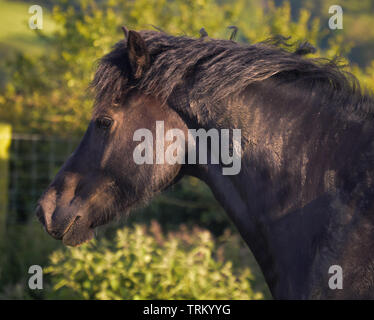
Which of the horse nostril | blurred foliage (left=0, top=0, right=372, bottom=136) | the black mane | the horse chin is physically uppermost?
blurred foliage (left=0, top=0, right=372, bottom=136)

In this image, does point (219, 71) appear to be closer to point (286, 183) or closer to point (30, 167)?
point (286, 183)

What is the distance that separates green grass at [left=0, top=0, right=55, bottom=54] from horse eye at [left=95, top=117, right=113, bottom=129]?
19.5 m

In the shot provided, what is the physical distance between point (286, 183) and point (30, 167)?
5.98 meters

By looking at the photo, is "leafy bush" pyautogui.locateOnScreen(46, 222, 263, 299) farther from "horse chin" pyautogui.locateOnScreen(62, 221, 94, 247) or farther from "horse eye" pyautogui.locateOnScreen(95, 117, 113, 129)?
"horse eye" pyautogui.locateOnScreen(95, 117, 113, 129)

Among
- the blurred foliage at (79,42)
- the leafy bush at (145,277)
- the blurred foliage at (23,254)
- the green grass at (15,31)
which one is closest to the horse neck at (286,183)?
the leafy bush at (145,277)

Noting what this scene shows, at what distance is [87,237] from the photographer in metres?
2.32

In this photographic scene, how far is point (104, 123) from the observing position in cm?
217

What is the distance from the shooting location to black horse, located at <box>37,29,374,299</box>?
1.77 meters

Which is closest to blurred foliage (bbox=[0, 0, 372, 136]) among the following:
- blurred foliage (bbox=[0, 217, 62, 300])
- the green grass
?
blurred foliage (bbox=[0, 217, 62, 300])

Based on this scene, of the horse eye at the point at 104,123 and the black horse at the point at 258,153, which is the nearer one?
the black horse at the point at 258,153

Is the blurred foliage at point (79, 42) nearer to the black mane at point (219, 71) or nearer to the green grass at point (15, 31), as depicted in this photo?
the black mane at point (219, 71)

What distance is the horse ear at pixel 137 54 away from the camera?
2084mm

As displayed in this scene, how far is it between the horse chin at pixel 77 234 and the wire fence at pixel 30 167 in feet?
15.4

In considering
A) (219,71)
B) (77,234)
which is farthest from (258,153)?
(77,234)
